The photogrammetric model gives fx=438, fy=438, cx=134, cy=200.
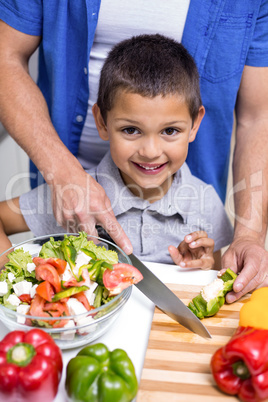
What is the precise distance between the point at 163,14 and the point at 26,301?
3.32 ft

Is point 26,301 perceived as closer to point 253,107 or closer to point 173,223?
point 173,223

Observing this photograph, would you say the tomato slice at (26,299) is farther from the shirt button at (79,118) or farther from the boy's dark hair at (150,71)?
the shirt button at (79,118)

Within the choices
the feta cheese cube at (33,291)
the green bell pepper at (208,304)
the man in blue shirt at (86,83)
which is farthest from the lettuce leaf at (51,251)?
the green bell pepper at (208,304)

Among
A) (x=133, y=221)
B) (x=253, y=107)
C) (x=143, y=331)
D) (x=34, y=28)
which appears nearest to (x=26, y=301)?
(x=143, y=331)

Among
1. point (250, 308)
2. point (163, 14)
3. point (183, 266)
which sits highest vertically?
point (163, 14)

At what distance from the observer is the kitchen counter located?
942mm

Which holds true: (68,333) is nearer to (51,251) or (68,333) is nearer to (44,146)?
(51,251)

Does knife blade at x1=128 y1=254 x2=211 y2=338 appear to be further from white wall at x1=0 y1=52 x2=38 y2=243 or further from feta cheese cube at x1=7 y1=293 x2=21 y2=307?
white wall at x1=0 y1=52 x2=38 y2=243

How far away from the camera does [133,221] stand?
151 cm

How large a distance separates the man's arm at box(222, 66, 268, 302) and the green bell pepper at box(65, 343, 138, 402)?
573 millimetres

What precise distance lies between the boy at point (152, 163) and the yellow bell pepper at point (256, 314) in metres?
0.28

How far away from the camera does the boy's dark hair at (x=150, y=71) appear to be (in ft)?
4.04

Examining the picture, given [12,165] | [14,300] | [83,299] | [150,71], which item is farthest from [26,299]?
[12,165]

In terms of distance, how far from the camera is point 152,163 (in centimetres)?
132
